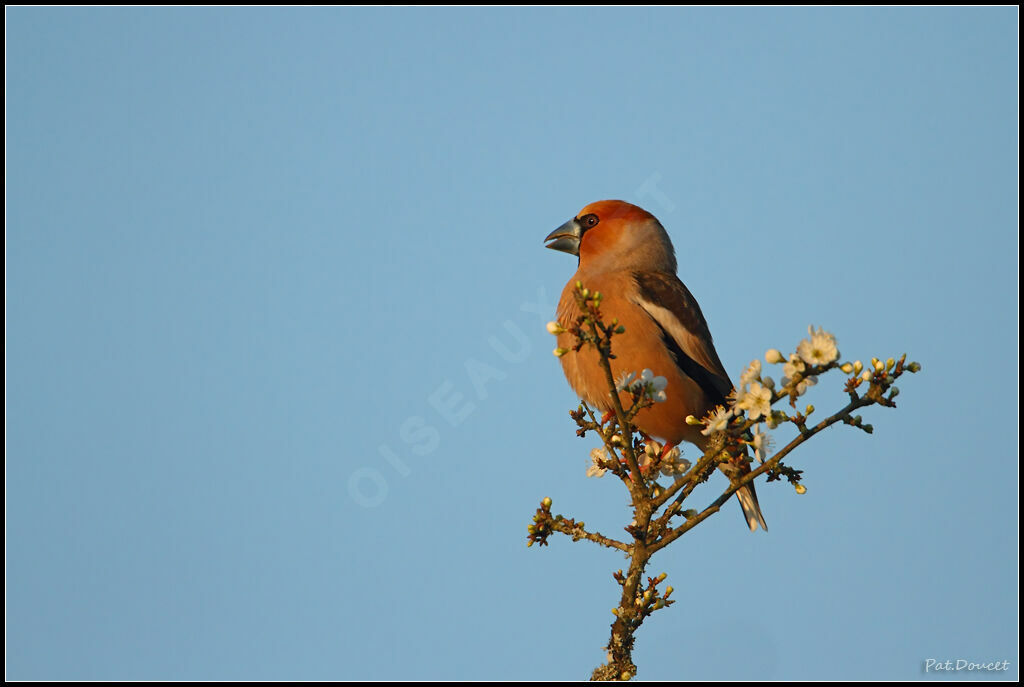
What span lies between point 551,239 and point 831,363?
4.11m

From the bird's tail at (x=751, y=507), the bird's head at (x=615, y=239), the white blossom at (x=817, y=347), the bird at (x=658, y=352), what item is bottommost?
the white blossom at (x=817, y=347)

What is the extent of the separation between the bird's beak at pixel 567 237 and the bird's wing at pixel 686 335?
1.06 metres

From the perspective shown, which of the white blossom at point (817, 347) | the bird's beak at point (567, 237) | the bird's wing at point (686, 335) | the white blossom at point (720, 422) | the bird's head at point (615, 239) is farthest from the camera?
the bird's beak at point (567, 237)

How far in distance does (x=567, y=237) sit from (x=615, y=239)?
45cm

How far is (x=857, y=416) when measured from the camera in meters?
3.60

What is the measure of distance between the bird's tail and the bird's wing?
0.62 m

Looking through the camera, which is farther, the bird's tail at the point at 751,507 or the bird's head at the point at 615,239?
the bird's head at the point at 615,239

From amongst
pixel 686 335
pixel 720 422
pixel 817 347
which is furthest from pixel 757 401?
pixel 686 335

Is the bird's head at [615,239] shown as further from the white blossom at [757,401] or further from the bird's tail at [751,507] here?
the white blossom at [757,401]

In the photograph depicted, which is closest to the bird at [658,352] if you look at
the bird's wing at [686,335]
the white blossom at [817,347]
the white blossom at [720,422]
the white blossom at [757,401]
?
the bird's wing at [686,335]

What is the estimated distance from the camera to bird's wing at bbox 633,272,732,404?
6.00 metres

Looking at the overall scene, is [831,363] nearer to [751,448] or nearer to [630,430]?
[751,448]

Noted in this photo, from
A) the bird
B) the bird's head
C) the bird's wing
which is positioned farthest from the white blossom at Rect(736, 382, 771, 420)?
the bird's head

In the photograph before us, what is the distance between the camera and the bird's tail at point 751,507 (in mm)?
5992
